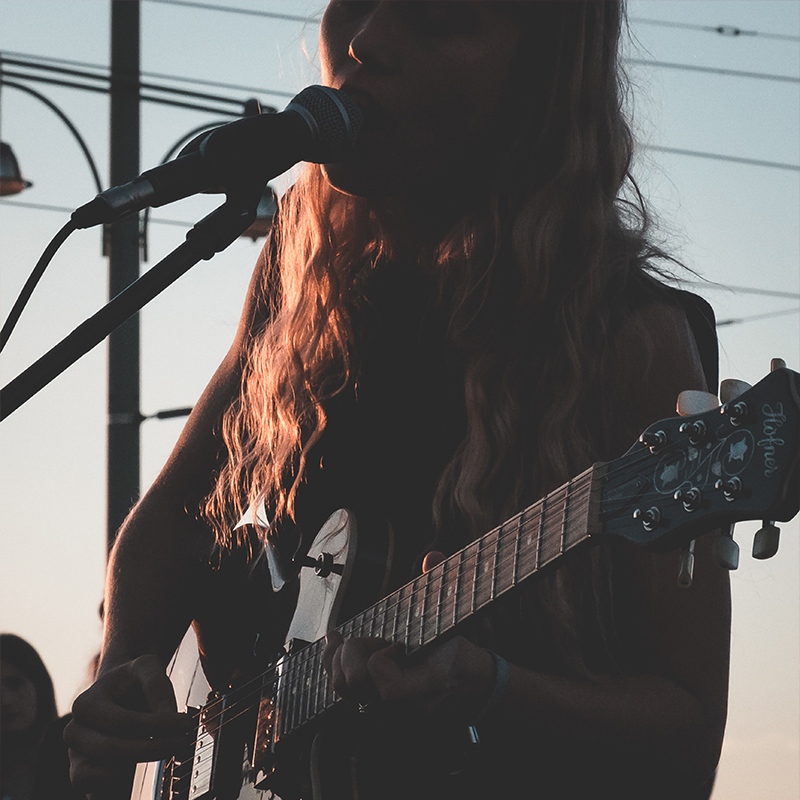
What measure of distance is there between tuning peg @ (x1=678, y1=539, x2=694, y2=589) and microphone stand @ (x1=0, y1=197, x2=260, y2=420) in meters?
0.71

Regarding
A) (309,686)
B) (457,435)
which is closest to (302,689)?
(309,686)

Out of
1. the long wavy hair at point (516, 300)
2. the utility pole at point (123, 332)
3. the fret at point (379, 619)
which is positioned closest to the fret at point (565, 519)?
the long wavy hair at point (516, 300)

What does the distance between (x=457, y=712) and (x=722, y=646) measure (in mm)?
404

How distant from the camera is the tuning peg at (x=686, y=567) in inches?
59.4

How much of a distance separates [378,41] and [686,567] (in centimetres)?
92

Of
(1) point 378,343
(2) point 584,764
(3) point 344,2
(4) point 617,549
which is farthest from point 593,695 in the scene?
(3) point 344,2

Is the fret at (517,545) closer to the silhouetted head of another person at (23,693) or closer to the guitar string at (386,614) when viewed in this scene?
the guitar string at (386,614)

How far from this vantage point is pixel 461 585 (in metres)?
1.71

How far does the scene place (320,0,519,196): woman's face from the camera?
1.86 meters

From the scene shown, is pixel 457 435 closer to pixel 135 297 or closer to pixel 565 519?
pixel 565 519

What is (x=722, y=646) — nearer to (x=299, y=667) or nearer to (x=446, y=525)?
(x=446, y=525)

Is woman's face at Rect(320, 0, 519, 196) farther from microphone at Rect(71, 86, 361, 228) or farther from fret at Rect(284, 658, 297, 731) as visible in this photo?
fret at Rect(284, 658, 297, 731)

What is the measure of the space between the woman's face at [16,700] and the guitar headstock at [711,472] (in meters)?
3.65

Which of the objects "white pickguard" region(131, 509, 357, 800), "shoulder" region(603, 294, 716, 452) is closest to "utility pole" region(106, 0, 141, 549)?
"white pickguard" region(131, 509, 357, 800)
